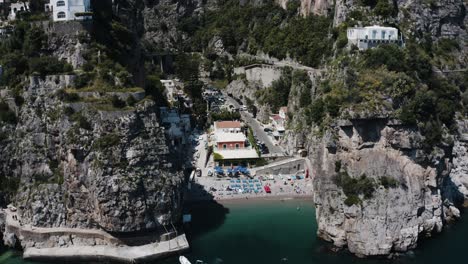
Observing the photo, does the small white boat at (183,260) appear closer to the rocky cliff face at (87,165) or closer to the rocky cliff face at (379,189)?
the rocky cliff face at (87,165)

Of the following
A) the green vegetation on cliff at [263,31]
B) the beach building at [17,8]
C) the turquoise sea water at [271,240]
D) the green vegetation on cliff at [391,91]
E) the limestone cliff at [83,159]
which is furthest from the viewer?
the green vegetation on cliff at [263,31]

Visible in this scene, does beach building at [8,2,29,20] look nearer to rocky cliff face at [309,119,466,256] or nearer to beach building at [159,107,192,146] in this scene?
beach building at [159,107,192,146]

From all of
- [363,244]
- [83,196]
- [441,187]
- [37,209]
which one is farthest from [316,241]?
[37,209]

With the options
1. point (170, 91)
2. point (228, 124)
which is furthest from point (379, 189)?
point (170, 91)

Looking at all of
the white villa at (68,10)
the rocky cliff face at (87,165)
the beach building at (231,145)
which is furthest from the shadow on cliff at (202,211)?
the white villa at (68,10)

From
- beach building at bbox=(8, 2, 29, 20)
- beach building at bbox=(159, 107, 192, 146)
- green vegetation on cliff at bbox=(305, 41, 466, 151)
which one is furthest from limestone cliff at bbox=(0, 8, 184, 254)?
beach building at bbox=(159, 107, 192, 146)

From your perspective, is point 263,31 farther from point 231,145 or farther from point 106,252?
point 106,252
